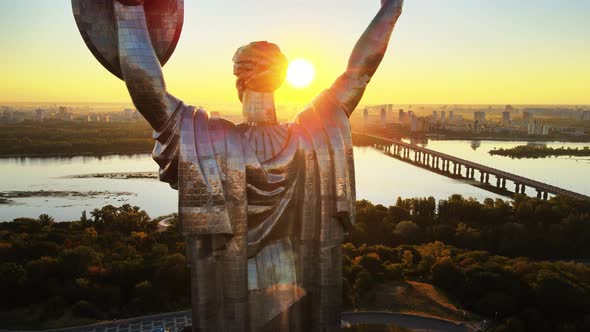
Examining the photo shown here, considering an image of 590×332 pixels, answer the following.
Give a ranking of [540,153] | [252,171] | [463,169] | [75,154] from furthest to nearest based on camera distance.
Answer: [540,153] → [463,169] → [75,154] → [252,171]

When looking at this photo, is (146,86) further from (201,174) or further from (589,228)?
(589,228)

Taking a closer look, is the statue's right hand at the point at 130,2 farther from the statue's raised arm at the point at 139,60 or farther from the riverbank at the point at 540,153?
the riverbank at the point at 540,153

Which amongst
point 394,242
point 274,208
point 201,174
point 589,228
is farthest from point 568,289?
point 201,174

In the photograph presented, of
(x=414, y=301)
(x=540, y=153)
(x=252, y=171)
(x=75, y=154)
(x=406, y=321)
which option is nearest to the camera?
(x=252, y=171)

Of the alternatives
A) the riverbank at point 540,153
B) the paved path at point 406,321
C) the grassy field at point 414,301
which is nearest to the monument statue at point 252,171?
the paved path at point 406,321

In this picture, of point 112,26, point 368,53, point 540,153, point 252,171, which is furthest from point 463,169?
point 112,26

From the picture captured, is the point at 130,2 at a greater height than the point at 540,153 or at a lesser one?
greater

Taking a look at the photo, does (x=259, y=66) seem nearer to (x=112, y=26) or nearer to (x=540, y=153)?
(x=112, y=26)
